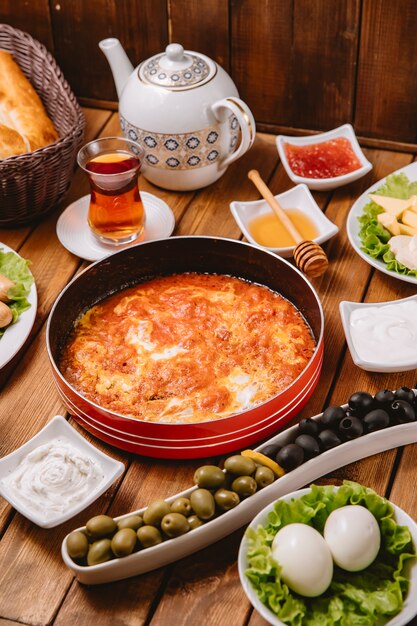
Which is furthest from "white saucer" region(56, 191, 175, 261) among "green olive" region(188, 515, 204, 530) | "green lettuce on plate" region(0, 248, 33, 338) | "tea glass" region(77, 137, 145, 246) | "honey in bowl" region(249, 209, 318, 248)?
"green olive" region(188, 515, 204, 530)

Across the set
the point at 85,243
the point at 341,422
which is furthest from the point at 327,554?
the point at 85,243

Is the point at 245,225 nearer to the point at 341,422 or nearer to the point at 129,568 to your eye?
the point at 341,422

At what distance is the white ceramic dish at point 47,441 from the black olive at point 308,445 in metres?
0.38

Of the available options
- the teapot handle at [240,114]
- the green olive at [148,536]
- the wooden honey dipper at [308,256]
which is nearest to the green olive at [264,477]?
the green olive at [148,536]

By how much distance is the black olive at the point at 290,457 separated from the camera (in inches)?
70.2

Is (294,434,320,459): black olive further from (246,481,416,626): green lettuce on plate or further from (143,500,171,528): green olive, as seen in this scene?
(143,500,171,528): green olive

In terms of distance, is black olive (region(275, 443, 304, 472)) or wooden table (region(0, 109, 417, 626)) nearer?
wooden table (region(0, 109, 417, 626))

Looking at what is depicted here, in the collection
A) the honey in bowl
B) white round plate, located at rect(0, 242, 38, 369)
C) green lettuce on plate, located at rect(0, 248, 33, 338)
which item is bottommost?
white round plate, located at rect(0, 242, 38, 369)

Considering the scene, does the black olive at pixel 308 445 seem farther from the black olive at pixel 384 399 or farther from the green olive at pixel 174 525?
the green olive at pixel 174 525

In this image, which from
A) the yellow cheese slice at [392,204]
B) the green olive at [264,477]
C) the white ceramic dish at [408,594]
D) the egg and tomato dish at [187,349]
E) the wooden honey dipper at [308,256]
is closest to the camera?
the white ceramic dish at [408,594]

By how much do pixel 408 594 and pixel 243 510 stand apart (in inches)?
14.1

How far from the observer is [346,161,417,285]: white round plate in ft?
7.50

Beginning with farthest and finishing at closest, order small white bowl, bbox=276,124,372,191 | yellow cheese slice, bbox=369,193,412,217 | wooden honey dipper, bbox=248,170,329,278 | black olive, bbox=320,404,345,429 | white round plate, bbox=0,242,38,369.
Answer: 1. small white bowl, bbox=276,124,372,191
2. yellow cheese slice, bbox=369,193,412,217
3. wooden honey dipper, bbox=248,170,329,278
4. white round plate, bbox=0,242,38,369
5. black olive, bbox=320,404,345,429

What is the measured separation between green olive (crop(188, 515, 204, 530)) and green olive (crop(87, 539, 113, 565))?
163 millimetres
